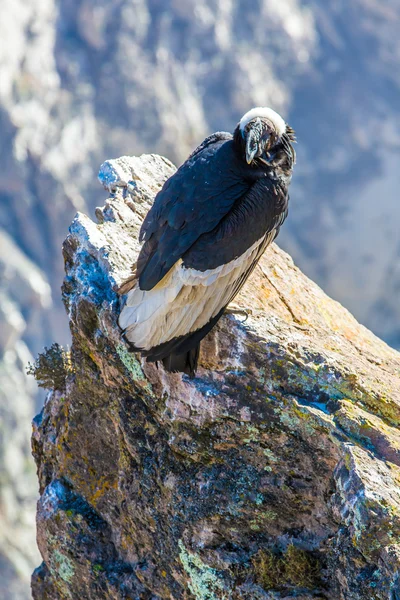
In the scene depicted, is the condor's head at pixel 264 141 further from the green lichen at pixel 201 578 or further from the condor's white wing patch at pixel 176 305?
the green lichen at pixel 201 578

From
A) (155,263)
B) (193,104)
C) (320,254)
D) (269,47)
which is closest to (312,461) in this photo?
(155,263)

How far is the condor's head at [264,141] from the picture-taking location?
26.5 feet

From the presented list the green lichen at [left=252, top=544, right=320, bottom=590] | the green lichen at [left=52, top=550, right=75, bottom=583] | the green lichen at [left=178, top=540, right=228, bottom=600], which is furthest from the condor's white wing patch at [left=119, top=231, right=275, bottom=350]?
the green lichen at [left=52, top=550, right=75, bottom=583]

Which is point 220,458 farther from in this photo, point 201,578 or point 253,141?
point 253,141

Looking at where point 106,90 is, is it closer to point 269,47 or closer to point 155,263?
point 269,47

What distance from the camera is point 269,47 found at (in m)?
94.1

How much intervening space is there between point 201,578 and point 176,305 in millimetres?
2802

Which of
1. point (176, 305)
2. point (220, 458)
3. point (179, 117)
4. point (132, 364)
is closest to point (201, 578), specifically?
point (220, 458)

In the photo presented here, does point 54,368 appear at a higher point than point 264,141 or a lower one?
lower

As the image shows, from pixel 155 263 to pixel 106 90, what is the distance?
80435mm

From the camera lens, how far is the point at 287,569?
7129 millimetres

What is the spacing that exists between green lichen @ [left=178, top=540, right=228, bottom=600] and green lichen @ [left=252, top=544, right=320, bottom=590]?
1.47 ft

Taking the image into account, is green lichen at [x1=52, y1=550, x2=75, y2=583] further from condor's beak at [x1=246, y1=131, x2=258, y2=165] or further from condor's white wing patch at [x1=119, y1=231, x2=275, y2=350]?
condor's beak at [x1=246, y1=131, x2=258, y2=165]

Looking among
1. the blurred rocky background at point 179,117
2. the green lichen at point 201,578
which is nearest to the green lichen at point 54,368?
the green lichen at point 201,578
